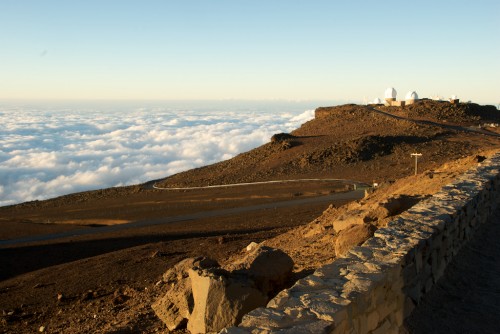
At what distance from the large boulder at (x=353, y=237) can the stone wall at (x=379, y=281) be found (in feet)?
1.59

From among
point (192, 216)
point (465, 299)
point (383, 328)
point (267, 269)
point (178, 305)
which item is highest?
point (267, 269)

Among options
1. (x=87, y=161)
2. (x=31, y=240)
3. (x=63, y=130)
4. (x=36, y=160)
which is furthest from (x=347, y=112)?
(x=63, y=130)

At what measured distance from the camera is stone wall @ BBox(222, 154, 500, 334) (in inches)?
150

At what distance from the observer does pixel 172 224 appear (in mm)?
24562

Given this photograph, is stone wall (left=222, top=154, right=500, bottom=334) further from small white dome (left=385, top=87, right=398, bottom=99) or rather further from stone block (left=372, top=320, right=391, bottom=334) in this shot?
small white dome (left=385, top=87, right=398, bottom=99)

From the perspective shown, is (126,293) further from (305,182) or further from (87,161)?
(87,161)

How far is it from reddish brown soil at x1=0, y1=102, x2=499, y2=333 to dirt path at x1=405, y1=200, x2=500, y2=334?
7.42 feet

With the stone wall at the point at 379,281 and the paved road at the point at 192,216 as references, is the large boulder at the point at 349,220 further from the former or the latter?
the paved road at the point at 192,216

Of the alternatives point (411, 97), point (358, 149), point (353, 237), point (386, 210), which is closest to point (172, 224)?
point (386, 210)

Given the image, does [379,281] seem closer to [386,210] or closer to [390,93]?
[386,210]

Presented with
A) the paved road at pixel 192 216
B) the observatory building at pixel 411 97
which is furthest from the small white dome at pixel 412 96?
the paved road at pixel 192 216

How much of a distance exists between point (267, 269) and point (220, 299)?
0.94 metres

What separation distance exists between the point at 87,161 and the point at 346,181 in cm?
10365

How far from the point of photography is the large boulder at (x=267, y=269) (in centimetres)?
557
